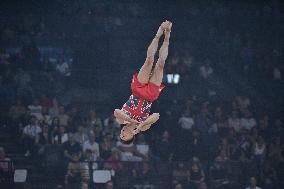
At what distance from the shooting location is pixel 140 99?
9656 mm

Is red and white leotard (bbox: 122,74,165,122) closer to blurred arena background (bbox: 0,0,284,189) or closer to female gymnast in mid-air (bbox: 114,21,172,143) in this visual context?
female gymnast in mid-air (bbox: 114,21,172,143)

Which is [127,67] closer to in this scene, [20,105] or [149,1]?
[149,1]

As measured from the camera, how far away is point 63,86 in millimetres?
15344

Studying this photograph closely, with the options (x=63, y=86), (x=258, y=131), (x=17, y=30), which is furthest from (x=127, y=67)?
(x=258, y=131)

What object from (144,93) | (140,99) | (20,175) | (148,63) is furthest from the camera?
(20,175)

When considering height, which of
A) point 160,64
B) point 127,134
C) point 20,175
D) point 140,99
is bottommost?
point 20,175

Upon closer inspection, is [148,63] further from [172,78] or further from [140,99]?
[172,78]

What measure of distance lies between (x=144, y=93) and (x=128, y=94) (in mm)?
6333

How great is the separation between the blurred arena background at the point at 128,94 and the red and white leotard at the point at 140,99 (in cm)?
306

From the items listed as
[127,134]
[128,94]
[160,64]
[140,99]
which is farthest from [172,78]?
[127,134]

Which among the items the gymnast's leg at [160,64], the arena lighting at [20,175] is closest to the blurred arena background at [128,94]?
the arena lighting at [20,175]

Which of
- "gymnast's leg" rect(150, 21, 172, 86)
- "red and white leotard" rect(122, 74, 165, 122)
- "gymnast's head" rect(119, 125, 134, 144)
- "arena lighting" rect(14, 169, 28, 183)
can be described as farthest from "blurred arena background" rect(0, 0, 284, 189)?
"gymnast's leg" rect(150, 21, 172, 86)

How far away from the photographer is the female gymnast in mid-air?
9.24m

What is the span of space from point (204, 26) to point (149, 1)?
184cm
